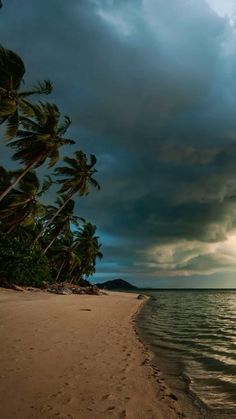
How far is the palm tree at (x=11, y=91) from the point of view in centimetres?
2106

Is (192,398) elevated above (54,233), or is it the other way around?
(54,233)

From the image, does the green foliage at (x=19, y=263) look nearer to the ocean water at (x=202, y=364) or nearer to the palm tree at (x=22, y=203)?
the palm tree at (x=22, y=203)

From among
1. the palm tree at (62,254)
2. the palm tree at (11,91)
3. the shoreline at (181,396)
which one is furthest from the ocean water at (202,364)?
the palm tree at (62,254)

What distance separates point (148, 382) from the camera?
707cm

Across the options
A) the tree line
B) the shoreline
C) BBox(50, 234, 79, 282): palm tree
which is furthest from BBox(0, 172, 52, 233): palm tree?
the shoreline

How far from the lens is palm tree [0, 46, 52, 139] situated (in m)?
21.1

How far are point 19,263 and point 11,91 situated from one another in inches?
747

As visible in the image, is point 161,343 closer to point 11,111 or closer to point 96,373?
point 96,373

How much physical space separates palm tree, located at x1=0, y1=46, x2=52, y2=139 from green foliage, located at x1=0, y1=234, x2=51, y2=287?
1492cm

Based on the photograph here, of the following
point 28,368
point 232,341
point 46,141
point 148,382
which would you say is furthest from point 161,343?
point 46,141

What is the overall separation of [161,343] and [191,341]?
1.44 meters

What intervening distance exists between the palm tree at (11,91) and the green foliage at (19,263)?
588 inches

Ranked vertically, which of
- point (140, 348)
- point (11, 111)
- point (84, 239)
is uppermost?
point (84, 239)

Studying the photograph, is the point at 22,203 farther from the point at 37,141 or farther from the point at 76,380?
the point at 76,380
